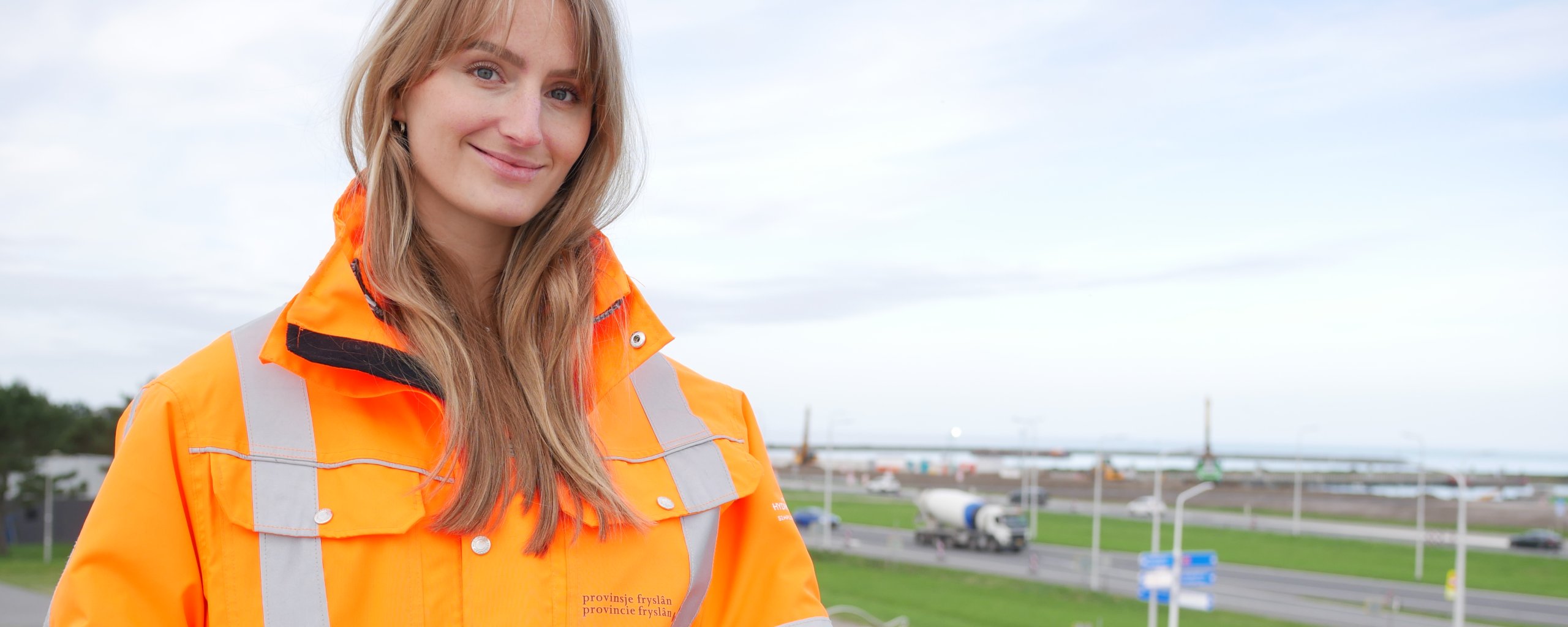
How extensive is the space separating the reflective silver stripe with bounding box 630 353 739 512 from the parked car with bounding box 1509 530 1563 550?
6738 centimetres

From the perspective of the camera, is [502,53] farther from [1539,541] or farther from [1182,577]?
[1539,541]

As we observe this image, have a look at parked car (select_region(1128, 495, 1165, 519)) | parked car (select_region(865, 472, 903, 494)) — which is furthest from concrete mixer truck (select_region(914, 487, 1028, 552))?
parked car (select_region(865, 472, 903, 494))

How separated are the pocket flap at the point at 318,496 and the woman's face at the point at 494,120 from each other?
430 millimetres

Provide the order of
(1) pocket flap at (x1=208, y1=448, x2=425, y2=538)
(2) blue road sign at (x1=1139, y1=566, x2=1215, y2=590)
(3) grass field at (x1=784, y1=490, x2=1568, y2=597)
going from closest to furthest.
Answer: (1) pocket flap at (x1=208, y1=448, x2=425, y2=538) → (2) blue road sign at (x1=1139, y1=566, x2=1215, y2=590) → (3) grass field at (x1=784, y1=490, x2=1568, y2=597)

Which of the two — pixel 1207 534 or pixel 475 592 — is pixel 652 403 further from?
pixel 1207 534

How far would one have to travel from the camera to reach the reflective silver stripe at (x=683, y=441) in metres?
1.86

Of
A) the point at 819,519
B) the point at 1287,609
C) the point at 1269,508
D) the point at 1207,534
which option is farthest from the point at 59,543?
the point at 1269,508

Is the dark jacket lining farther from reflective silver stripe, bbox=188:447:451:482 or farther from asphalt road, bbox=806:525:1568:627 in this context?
asphalt road, bbox=806:525:1568:627

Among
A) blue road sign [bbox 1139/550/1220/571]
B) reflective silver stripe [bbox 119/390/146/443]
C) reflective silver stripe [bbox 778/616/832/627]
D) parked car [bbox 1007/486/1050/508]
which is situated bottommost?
parked car [bbox 1007/486/1050/508]

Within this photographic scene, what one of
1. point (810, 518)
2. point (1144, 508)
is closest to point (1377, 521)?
point (1144, 508)

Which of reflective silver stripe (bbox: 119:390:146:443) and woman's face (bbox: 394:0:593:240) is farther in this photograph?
woman's face (bbox: 394:0:593:240)

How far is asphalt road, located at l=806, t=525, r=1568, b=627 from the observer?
38469 mm

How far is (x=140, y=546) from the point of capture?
1410 millimetres

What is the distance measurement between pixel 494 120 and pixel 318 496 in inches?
24.0
